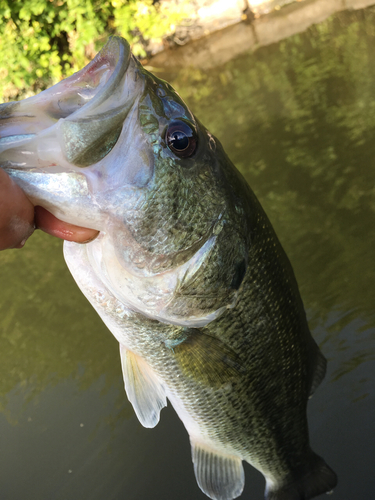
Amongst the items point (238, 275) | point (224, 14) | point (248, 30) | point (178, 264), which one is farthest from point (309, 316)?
point (224, 14)

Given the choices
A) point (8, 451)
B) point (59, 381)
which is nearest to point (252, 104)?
point (59, 381)

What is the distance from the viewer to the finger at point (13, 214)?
50.2 inches

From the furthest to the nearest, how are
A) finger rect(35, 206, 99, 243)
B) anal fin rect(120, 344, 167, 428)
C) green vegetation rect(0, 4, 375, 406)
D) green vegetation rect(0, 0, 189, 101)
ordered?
green vegetation rect(0, 0, 189, 101) < green vegetation rect(0, 4, 375, 406) < anal fin rect(120, 344, 167, 428) < finger rect(35, 206, 99, 243)

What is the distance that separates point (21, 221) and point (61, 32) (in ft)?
41.8

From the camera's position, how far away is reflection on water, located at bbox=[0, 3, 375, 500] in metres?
3.34

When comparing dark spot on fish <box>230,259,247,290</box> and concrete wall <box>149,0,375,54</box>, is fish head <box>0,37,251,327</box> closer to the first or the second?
dark spot on fish <box>230,259,247,290</box>

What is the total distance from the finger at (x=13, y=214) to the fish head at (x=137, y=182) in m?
0.05

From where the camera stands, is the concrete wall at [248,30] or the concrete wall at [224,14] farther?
the concrete wall at [224,14]

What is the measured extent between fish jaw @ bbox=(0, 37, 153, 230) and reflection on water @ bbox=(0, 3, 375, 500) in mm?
2472

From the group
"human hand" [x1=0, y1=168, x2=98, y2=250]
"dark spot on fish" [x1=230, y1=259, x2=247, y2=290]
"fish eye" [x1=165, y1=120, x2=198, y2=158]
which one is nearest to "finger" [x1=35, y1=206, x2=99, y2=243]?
"human hand" [x1=0, y1=168, x2=98, y2=250]

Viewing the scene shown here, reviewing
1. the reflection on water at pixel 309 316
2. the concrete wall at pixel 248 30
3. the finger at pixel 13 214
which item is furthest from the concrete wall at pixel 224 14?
the finger at pixel 13 214

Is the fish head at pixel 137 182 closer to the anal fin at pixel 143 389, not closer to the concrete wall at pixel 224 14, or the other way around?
the anal fin at pixel 143 389

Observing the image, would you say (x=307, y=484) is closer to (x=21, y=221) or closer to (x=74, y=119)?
(x=21, y=221)

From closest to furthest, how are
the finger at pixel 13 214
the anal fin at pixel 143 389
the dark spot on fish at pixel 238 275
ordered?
the finger at pixel 13 214 < the dark spot on fish at pixel 238 275 < the anal fin at pixel 143 389
